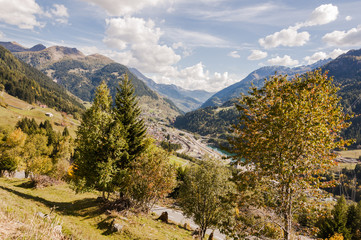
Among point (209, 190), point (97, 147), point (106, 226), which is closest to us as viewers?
point (106, 226)

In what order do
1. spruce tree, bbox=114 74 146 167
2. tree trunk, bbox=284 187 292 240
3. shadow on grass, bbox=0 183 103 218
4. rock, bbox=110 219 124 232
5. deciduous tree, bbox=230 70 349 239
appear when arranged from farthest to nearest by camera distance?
spruce tree, bbox=114 74 146 167 → shadow on grass, bbox=0 183 103 218 → rock, bbox=110 219 124 232 → tree trunk, bbox=284 187 292 240 → deciduous tree, bbox=230 70 349 239

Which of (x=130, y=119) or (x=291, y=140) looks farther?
(x=130, y=119)

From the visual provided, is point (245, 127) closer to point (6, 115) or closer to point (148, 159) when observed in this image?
point (148, 159)

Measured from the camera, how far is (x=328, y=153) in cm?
947

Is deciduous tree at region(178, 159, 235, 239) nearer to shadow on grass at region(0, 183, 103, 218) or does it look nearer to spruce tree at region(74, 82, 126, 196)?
spruce tree at region(74, 82, 126, 196)

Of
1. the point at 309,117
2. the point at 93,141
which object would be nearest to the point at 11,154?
the point at 93,141

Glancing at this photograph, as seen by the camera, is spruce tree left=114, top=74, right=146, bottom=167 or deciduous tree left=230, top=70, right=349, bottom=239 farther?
spruce tree left=114, top=74, right=146, bottom=167

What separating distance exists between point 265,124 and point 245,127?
1137 mm

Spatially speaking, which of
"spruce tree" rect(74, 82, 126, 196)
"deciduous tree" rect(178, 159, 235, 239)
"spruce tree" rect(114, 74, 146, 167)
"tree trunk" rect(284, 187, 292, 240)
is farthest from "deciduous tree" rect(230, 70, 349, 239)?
"spruce tree" rect(114, 74, 146, 167)

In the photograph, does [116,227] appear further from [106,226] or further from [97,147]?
[97,147]

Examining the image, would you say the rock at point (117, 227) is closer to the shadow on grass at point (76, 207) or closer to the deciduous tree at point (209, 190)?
the shadow on grass at point (76, 207)

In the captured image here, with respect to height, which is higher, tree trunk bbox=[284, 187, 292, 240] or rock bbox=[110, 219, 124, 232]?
tree trunk bbox=[284, 187, 292, 240]

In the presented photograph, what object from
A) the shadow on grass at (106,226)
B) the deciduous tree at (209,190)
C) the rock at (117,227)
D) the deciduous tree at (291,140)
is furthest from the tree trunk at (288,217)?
the shadow on grass at (106,226)

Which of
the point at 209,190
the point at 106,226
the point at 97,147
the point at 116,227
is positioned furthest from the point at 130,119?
the point at 209,190
